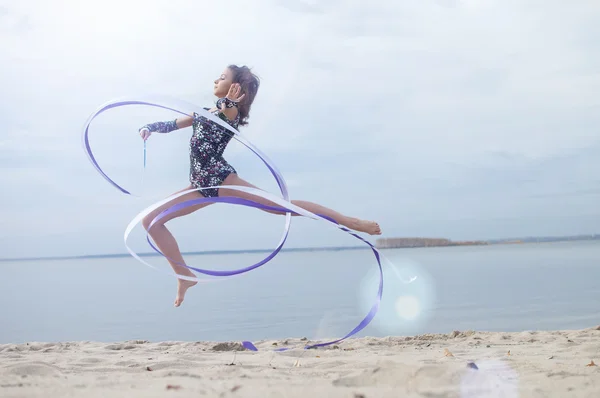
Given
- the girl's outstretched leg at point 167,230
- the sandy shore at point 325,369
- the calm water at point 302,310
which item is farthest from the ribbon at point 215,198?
the calm water at point 302,310

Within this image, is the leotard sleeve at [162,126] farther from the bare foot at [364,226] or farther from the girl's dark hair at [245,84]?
the bare foot at [364,226]

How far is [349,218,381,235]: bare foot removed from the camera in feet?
19.3

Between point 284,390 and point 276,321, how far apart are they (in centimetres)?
718

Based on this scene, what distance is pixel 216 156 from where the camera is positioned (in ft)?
19.2

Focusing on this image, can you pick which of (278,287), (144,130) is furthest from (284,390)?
(278,287)

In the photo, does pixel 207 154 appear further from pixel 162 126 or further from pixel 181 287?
pixel 181 287

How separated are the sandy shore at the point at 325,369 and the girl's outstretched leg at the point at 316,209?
1.12 metres

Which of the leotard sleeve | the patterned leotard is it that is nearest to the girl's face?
the patterned leotard

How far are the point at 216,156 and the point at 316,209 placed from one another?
39.1 inches

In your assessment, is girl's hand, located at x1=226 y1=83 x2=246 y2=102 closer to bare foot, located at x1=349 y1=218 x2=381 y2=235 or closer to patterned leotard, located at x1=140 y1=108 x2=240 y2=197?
patterned leotard, located at x1=140 y1=108 x2=240 y2=197

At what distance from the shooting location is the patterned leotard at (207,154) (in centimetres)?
577

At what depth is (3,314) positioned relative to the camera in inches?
561

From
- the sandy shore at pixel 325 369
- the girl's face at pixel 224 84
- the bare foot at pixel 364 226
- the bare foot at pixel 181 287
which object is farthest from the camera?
the girl's face at pixel 224 84

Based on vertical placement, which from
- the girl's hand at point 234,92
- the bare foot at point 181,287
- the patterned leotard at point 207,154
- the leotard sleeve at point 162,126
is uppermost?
the girl's hand at point 234,92
